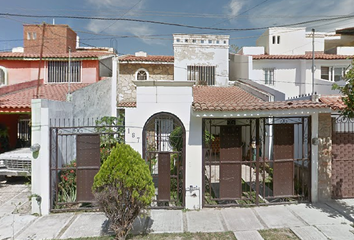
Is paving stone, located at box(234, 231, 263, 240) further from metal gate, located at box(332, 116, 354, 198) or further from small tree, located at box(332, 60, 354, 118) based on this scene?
small tree, located at box(332, 60, 354, 118)

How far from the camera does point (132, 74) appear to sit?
46.7ft

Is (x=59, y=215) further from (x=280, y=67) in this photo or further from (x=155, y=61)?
(x=280, y=67)

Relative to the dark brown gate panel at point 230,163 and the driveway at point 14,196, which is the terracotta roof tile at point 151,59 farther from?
the dark brown gate panel at point 230,163

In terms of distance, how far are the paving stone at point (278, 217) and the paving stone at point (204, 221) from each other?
1.32 m

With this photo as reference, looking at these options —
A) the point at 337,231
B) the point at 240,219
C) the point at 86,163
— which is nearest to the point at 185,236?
the point at 240,219

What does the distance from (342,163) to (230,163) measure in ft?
12.6

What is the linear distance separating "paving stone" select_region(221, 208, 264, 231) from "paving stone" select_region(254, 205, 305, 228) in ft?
0.89

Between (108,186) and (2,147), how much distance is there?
32.1 feet

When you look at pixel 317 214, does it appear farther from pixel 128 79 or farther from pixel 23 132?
pixel 23 132

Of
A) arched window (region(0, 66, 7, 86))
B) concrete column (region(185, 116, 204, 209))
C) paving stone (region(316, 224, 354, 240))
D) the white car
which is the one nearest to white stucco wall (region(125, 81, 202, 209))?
concrete column (region(185, 116, 204, 209))

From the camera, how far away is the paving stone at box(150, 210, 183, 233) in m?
5.25

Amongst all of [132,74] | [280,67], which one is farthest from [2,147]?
[280,67]

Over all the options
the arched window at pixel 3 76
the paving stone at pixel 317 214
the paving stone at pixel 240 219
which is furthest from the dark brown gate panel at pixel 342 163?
the arched window at pixel 3 76

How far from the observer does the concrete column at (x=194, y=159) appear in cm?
627
